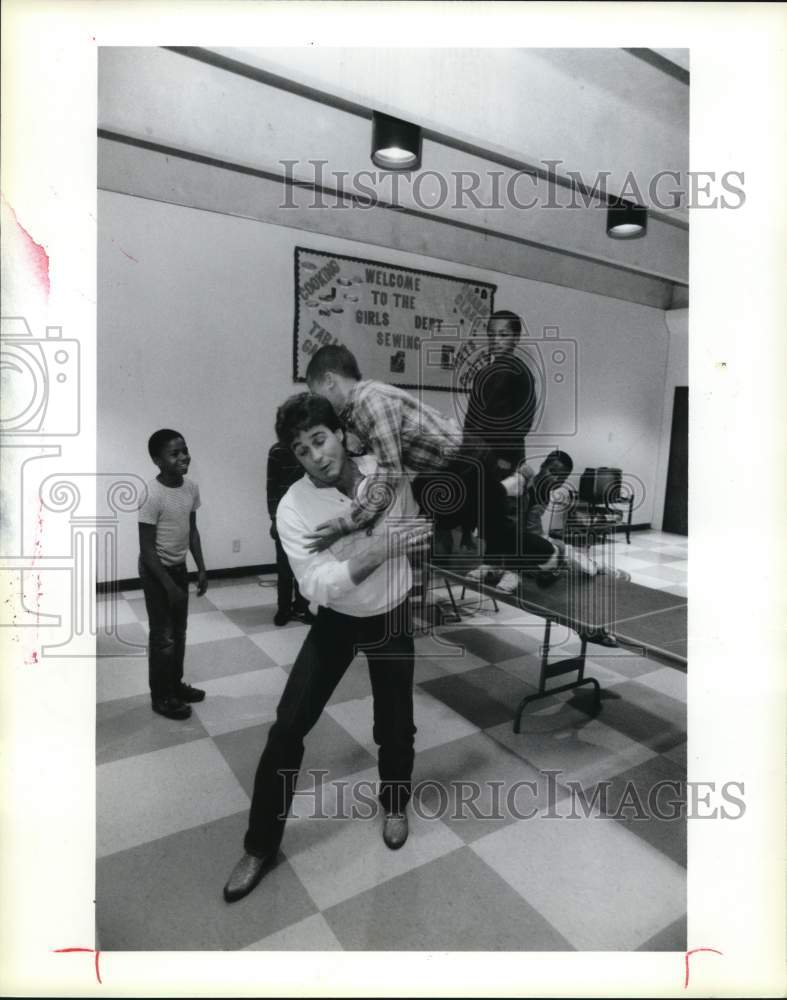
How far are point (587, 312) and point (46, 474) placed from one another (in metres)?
2.33

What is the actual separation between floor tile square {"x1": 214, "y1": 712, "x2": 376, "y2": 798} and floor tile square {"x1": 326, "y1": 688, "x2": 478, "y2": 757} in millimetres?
57

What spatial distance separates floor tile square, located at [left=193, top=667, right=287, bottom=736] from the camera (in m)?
2.25

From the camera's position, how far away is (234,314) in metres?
2.55

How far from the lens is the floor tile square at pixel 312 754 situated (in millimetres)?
1947

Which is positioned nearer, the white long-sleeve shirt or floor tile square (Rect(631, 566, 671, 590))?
the white long-sleeve shirt

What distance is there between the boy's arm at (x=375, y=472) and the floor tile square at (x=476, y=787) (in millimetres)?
1110

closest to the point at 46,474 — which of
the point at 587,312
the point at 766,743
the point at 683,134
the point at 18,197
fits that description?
the point at 18,197

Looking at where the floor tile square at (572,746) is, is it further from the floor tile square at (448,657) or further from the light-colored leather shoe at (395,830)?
the light-colored leather shoe at (395,830)

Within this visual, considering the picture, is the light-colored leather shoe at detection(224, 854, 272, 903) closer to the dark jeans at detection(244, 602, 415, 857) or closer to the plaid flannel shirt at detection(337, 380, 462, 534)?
the dark jeans at detection(244, 602, 415, 857)

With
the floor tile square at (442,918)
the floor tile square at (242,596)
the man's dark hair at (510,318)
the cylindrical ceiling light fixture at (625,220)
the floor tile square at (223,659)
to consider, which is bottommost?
the floor tile square at (442,918)

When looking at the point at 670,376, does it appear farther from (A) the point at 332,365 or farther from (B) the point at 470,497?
(A) the point at 332,365

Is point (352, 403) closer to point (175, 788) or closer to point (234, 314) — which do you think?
point (234, 314)

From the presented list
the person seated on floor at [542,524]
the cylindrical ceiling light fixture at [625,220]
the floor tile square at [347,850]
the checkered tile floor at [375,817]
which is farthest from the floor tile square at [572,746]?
the cylindrical ceiling light fixture at [625,220]

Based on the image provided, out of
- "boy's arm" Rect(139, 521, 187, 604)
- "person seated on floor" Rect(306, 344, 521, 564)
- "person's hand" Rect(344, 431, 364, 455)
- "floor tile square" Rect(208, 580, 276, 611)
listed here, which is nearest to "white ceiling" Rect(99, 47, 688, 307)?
"person seated on floor" Rect(306, 344, 521, 564)
